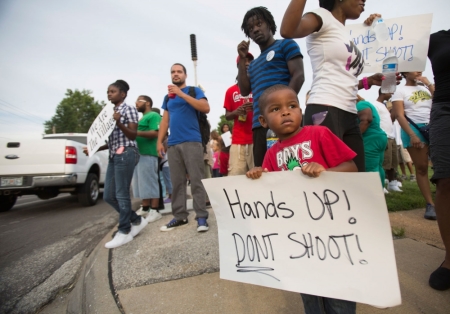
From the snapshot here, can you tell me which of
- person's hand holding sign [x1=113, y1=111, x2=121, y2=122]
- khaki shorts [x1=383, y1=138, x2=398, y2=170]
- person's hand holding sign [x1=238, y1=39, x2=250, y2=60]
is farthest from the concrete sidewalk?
khaki shorts [x1=383, y1=138, x2=398, y2=170]

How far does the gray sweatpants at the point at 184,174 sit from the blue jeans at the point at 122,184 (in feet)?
1.62

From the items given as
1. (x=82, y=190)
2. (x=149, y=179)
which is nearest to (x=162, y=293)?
(x=149, y=179)

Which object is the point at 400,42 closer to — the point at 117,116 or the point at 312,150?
the point at 312,150

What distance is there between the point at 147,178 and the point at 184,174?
961 mm

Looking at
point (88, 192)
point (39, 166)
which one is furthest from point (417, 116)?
Result: point (39, 166)

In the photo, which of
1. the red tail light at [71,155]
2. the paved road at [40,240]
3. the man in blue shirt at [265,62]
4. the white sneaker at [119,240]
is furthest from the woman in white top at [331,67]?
the red tail light at [71,155]

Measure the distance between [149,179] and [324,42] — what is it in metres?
3.06

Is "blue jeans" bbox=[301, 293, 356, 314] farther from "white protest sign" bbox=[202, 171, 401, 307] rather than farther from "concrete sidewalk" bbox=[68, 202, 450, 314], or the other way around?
"concrete sidewalk" bbox=[68, 202, 450, 314]

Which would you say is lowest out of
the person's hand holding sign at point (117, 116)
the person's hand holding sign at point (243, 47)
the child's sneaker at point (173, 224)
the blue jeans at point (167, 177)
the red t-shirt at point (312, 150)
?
the child's sneaker at point (173, 224)

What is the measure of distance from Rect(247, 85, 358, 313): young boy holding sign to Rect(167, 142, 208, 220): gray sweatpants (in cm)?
180

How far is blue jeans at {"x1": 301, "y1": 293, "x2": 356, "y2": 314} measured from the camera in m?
1.12

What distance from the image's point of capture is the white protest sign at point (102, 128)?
3145 millimetres

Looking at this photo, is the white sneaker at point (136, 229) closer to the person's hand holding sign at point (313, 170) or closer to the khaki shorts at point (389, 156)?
the person's hand holding sign at point (313, 170)

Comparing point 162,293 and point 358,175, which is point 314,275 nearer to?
point 358,175
